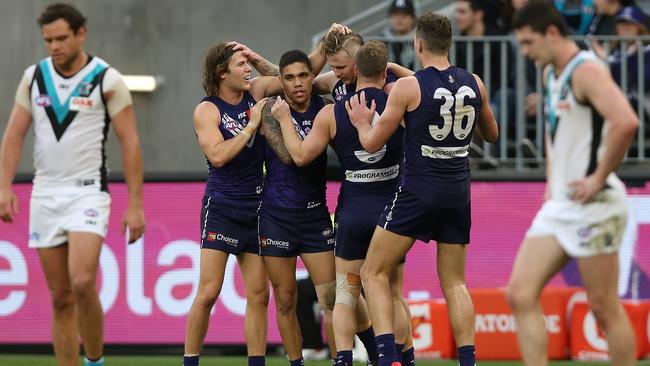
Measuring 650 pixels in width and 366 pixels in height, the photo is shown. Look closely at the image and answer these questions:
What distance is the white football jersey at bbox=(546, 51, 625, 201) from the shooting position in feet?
24.4

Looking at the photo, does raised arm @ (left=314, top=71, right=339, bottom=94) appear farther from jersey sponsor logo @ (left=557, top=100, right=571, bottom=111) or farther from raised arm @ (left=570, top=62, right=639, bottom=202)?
raised arm @ (left=570, top=62, right=639, bottom=202)

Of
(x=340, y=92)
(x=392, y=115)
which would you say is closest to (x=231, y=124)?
(x=340, y=92)

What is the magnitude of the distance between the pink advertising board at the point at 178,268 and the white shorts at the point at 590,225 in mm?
5665

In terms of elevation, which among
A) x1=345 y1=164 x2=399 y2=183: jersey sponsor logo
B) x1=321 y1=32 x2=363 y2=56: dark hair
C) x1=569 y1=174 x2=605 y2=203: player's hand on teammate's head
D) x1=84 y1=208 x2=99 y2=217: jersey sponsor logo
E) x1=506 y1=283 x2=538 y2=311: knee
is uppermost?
x1=321 y1=32 x2=363 y2=56: dark hair

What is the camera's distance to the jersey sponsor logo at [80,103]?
9391 mm

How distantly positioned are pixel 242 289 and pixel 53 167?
4033mm

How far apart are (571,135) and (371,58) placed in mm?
2093

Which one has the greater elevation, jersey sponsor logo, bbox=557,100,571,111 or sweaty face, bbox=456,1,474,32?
sweaty face, bbox=456,1,474,32

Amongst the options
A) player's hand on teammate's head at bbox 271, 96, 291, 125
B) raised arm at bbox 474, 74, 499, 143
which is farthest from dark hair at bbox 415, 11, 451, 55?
player's hand on teammate's head at bbox 271, 96, 291, 125

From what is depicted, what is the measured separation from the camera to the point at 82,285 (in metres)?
9.23

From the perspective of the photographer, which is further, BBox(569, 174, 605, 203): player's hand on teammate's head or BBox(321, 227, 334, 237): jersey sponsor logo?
BBox(321, 227, 334, 237): jersey sponsor logo

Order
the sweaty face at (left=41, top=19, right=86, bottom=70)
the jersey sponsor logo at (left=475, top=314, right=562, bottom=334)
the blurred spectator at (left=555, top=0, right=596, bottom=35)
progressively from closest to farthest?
the sweaty face at (left=41, top=19, right=86, bottom=70) < the jersey sponsor logo at (left=475, top=314, right=562, bottom=334) < the blurred spectator at (left=555, top=0, right=596, bottom=35)

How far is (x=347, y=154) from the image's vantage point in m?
9.39

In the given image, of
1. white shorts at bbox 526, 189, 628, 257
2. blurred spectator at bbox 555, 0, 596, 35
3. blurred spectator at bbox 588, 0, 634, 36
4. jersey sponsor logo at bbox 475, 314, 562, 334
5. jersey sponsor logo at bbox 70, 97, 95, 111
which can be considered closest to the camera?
white shorts at bbox 526, 189, 628, 257
